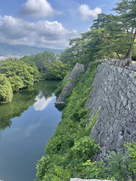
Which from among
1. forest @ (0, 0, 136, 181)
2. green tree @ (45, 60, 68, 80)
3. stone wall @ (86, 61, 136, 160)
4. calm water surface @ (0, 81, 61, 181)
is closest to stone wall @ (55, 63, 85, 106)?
forest @ (0, 0, 136, 181)

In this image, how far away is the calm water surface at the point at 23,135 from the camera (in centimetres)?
1361

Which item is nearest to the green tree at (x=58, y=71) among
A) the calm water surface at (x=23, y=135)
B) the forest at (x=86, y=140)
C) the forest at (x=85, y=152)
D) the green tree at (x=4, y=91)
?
the forest at (x=86, y=140)

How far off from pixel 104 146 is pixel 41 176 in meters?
6.73

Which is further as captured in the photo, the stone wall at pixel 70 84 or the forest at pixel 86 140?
the stone wall at pixel 70 84

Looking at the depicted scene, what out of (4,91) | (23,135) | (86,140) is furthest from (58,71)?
(86,140)

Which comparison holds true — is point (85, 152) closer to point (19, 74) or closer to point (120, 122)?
point (120, 122)

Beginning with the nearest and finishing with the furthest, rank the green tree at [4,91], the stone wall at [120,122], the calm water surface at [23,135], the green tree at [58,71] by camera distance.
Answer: the stone wall at [120,122], the calm water surface at [23,135], the green tree at [4,91], the green tree at [58,71]

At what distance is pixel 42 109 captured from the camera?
30.1m

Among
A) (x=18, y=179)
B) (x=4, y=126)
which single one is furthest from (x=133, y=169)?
(x=4, y=126)

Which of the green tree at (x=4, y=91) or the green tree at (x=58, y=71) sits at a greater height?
the green tree at (x=58, y=71)

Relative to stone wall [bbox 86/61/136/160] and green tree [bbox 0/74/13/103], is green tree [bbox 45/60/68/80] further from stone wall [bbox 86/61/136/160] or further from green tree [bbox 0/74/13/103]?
stone wall [bbox 86/61/136/160]

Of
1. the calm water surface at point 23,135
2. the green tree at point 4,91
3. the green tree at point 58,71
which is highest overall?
the green tree at point 58,71

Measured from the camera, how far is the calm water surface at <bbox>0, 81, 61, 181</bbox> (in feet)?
44.6

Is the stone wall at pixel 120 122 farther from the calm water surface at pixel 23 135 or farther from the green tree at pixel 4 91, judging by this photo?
the green tree at pixel 4 91
